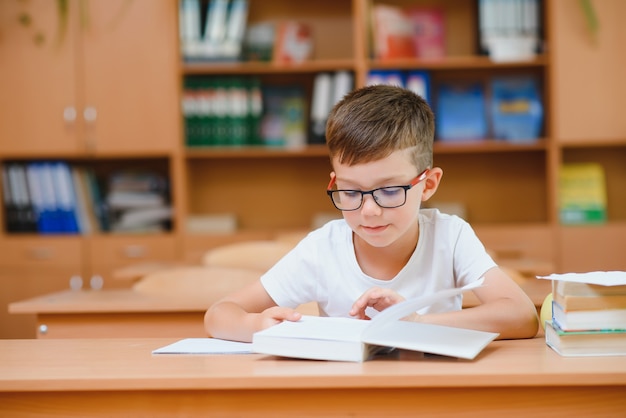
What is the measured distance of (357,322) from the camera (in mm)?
1369

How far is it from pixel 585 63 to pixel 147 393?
11.5 ft

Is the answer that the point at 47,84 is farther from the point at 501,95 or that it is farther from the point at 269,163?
the point at 501,95

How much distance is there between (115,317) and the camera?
93.0 inches

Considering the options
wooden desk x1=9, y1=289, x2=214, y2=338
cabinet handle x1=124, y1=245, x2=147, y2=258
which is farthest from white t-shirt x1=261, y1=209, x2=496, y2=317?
cabinet handle x1=124, y1=245, x2=147, y2=258

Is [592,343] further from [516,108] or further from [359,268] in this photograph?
[516,108]

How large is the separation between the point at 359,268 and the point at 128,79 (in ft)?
9.62

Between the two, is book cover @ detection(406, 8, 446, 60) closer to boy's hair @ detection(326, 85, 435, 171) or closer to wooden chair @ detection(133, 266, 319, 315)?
wooden chair @ detection(133, 266, 319, 315)

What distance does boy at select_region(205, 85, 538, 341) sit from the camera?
57.5 inches

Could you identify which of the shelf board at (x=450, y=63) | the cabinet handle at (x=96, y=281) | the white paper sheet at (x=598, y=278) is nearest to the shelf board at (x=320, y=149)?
the shelf board at (x=450, y=63)

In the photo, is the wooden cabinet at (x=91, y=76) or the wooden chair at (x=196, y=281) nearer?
the wooden chair at (x=196, y=281)

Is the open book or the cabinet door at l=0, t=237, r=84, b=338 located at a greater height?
the open book

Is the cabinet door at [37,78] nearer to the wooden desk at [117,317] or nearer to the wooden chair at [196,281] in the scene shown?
the wooden chair at [196,281]

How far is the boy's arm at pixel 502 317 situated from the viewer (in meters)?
1.43

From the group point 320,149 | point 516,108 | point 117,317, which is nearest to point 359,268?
point 117,317
